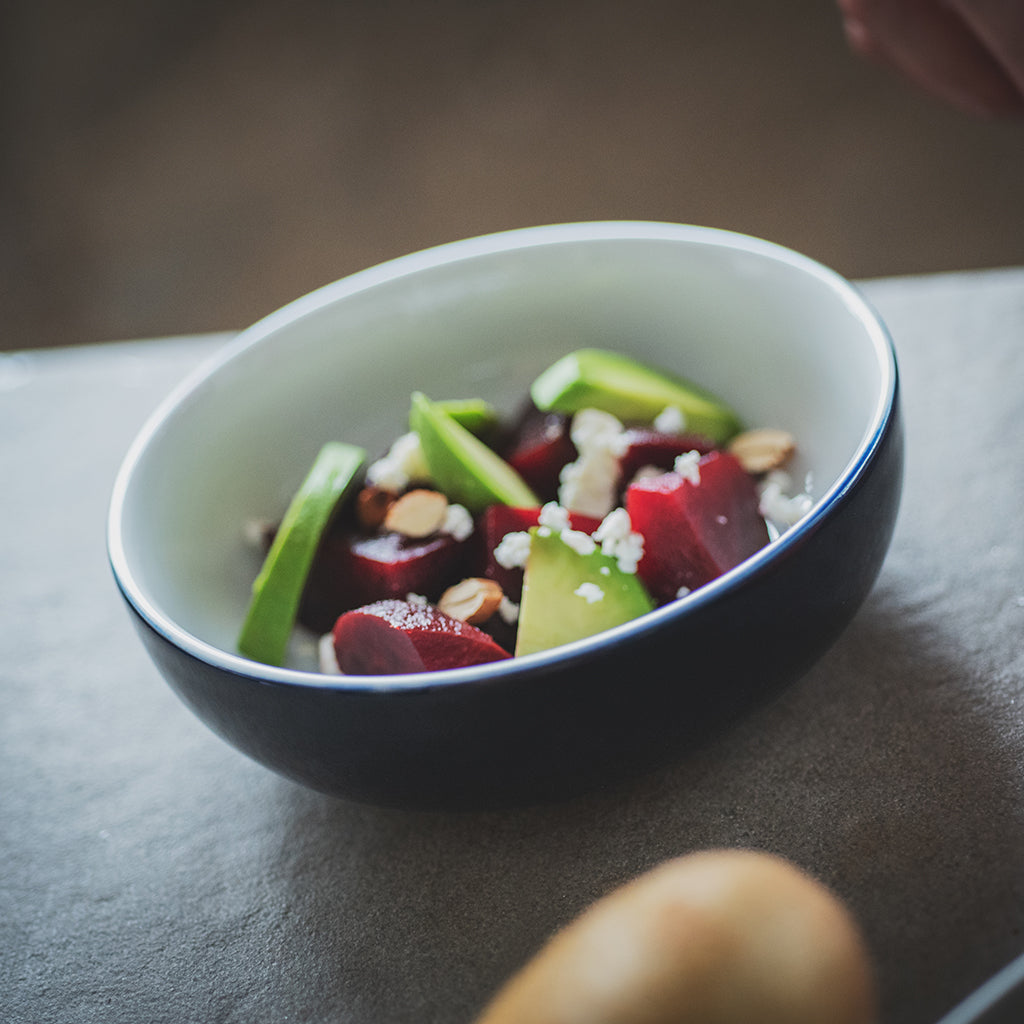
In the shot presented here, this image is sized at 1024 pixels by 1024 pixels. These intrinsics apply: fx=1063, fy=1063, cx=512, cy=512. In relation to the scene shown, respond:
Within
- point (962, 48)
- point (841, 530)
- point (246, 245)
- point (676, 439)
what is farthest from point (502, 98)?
point (841, 530)

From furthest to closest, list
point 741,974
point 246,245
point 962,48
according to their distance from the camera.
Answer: point 246,245
point 962,48
point 741,974

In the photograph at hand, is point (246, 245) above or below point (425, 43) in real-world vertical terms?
below

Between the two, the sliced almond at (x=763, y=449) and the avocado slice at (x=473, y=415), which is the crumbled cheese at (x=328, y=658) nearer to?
the avocado slice at (x=473, y=415)

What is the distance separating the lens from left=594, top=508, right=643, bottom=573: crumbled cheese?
0.57 meters

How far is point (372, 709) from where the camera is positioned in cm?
46

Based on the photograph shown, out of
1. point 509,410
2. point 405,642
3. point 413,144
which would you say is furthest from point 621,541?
point 413,144

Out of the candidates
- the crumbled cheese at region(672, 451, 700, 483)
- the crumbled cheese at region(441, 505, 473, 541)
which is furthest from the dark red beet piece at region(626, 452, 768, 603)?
the crumbled cheese at region(441, 505, 473, 541)

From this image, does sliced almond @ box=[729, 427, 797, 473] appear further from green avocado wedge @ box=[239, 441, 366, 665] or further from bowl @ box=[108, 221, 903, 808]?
green avocado wedge @ box=[239, 441, 366, 665]

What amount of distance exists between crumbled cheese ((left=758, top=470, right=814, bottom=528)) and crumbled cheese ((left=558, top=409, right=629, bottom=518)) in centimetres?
9

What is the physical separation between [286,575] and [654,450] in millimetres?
239

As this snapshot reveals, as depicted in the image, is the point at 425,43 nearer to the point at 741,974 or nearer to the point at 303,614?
the point at 303,614

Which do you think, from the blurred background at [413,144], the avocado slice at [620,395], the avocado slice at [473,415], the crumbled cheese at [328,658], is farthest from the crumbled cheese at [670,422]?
the blurred background at [413,144]

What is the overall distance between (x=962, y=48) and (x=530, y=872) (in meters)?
0.86

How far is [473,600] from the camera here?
0.59 metres
